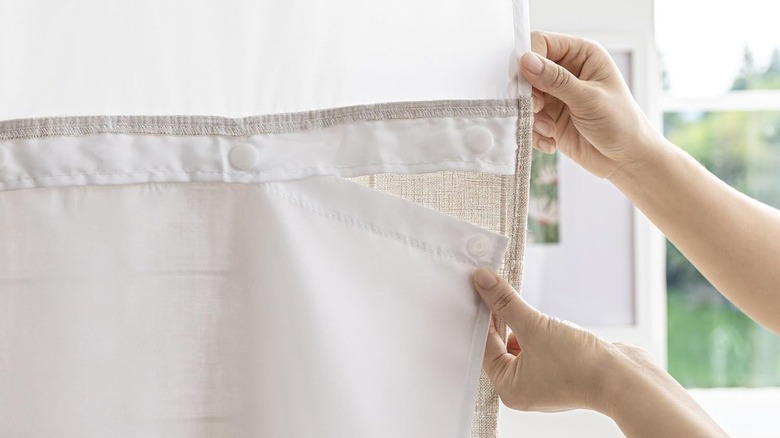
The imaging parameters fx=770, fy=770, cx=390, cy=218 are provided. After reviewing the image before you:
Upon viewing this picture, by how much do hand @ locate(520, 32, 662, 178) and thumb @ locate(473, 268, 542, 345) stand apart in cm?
20

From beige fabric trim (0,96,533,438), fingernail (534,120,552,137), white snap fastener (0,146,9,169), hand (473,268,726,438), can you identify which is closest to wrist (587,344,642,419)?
hand (473,268,726,438)

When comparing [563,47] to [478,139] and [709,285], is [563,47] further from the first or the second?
[709,285]

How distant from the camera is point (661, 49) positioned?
241 centimetres

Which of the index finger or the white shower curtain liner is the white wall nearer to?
the index finger

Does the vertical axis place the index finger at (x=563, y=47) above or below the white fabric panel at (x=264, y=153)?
above

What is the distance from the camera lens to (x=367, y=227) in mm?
738

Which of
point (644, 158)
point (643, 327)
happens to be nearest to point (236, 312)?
point (644, 158)

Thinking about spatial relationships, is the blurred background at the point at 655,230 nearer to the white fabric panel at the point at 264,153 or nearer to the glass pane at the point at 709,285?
Result: the glass pane at the point at 709,285

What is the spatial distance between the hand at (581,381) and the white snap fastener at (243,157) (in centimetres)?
29

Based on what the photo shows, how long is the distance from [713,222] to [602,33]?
121 cm

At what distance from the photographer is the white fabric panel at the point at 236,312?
0.67 meters

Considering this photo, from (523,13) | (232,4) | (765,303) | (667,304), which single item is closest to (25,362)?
(232,4)

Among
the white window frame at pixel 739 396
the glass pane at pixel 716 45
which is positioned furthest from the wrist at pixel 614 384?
the glass pane at pixel 716 45

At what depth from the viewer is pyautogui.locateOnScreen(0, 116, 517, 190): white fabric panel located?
0.68 m
